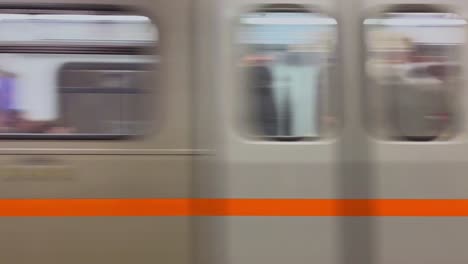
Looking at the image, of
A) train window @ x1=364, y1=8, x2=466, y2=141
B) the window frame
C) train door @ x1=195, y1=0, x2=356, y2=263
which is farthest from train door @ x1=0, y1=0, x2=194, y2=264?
train window @ x1=364, y1=8, x2=466, y2=141

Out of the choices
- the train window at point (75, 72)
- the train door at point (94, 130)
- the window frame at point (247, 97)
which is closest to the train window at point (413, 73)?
the window frame at point (247, 97)

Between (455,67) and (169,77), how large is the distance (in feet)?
4.90

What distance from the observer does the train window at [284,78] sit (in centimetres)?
316

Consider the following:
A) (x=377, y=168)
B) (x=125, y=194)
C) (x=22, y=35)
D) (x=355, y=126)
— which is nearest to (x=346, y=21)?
(x=355, y=126)

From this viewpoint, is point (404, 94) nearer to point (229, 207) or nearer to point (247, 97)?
point (247, 97)

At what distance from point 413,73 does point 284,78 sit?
677 mm

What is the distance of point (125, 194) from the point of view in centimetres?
312

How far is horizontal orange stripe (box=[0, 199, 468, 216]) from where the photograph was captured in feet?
10.2

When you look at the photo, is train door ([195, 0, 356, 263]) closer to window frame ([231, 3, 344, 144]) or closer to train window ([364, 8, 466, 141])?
window frame ([231, 3, 344, 144])

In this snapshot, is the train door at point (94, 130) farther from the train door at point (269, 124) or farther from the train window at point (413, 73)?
the train window at point (413, 73)

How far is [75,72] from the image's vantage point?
3146 millimetres

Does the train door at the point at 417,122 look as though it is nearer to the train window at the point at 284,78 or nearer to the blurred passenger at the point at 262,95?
the train window at the point at 284,78

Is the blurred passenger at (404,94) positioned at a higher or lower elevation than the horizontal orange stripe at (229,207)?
higher

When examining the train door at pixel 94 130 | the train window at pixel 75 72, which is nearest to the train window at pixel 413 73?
the train door at pixel 94 130
